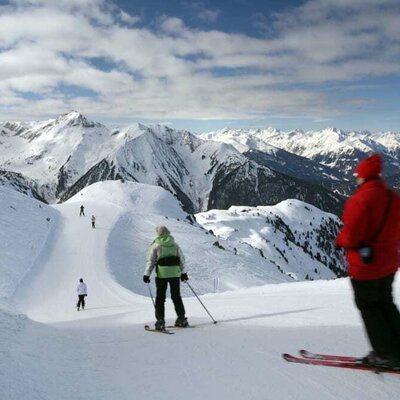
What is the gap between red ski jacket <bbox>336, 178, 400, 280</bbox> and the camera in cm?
518

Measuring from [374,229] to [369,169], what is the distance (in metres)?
0.74

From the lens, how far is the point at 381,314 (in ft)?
17.5

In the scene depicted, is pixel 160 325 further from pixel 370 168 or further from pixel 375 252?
pixel 370 168

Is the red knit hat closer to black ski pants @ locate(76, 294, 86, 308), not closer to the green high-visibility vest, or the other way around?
the green high-visibility vest

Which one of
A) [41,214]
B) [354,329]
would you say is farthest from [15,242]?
[354,329]

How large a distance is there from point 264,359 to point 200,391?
1.46 m

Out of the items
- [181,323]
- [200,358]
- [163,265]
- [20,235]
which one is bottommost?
[200,358]

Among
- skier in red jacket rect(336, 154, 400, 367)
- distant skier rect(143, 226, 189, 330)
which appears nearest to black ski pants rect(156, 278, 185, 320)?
distant skier rect(143, 226, 189, 330)

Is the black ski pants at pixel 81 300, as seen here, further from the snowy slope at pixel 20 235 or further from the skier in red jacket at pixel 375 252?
the skier in red jacket at pixel 375 252

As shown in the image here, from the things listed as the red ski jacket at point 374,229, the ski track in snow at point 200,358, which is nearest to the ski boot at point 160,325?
the ski track in snow at point 200,358

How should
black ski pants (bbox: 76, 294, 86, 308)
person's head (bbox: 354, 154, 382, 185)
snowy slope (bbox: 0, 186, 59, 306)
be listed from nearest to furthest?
person's head (bbox: 354, 154, 382, 185) < black ski pants (bbox: 76, 294, 86, 308) < snowy slope (bbox: 0, 186, 59, 306)

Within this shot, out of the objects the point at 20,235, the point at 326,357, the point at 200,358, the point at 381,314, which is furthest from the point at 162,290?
the point at 20,235

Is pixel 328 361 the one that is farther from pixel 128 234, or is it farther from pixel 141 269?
pixel 128 234

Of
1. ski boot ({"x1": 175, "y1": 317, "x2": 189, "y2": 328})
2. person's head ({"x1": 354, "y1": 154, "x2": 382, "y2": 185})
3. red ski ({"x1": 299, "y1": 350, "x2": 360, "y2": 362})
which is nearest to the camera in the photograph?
person's head ({"x1": 354, "y1": 154, "x2": 382, "y2": 185})
